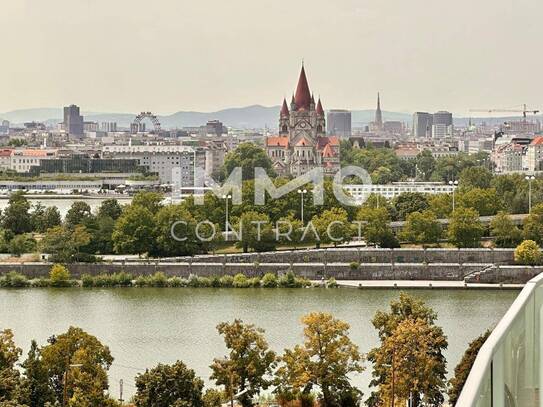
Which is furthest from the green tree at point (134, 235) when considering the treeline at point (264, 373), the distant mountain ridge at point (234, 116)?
the distant mountain ridge at point (234, 116)

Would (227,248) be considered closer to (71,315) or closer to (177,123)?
(71,315)

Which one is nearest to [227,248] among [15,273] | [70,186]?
[15,273]

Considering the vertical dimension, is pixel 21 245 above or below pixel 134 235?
below

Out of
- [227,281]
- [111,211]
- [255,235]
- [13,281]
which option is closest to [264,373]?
[227,281]

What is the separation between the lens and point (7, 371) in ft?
24.5

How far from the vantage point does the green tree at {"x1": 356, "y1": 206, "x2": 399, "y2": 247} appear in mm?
18219

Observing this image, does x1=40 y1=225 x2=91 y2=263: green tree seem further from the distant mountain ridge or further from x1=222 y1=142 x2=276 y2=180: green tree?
the distant mountain ridge

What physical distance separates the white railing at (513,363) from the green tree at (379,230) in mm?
17334

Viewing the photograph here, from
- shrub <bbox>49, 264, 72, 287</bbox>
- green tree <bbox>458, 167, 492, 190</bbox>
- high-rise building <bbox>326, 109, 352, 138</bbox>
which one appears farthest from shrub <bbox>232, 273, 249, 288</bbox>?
high-rise building <bbox>326, 109, 352, 138</bbox>

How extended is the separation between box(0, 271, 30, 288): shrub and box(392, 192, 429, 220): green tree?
7.42 meters

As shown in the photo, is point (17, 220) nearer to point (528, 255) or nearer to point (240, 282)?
point (240, 282)

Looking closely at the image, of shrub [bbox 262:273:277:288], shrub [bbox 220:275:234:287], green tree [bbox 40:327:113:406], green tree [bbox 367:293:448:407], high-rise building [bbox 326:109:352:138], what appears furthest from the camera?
high-rise building [bbox 326:109:352:138]

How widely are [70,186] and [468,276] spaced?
1097 inches

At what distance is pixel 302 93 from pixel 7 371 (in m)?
36.8
